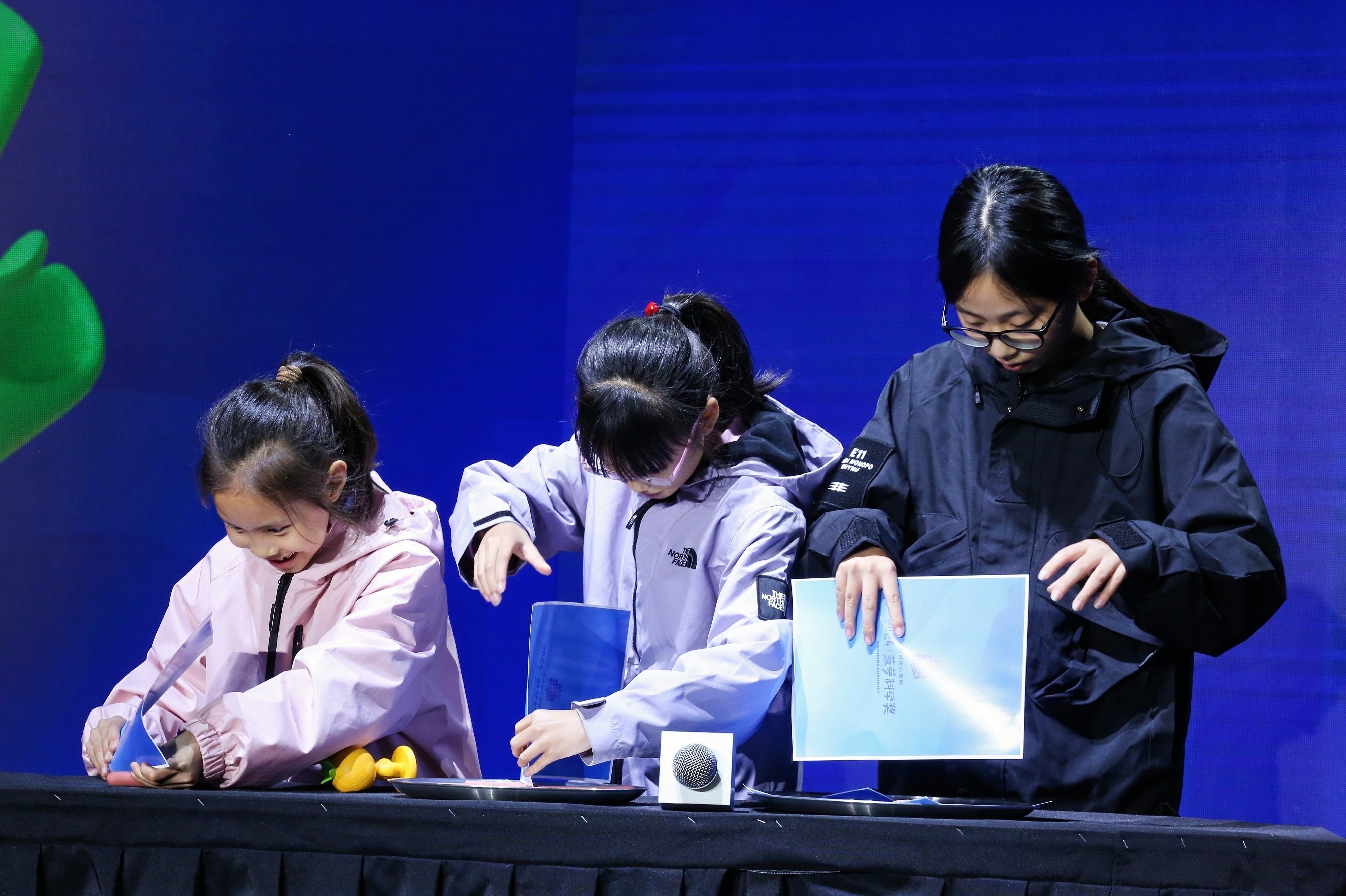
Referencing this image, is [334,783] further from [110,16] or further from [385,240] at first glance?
[110,16]

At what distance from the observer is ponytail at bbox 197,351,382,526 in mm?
1748

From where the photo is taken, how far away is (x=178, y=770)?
1486 mm

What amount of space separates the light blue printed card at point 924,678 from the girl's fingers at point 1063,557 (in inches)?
3.3

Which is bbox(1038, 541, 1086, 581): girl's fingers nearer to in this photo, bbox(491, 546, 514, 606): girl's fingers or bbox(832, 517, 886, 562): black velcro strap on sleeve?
bbox(832, 517, 886, 562): black velcro strap on sleeve

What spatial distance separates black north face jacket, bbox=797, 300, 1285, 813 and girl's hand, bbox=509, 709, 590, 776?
383 mm

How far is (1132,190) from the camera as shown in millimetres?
2695

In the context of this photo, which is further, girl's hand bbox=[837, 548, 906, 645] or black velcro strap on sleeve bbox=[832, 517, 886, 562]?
black velcro strap on sleeve bbox=[832, 517, 886, 562]

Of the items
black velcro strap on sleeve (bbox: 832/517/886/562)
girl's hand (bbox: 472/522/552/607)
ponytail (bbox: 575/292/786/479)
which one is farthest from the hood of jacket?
girl's hand (bbox: 472/522/552/607)

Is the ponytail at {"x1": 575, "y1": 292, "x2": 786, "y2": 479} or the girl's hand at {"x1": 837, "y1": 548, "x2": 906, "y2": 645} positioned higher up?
the ponytail at {"x1": 575, "y1": 292, "x2": 786, "y2": 479}

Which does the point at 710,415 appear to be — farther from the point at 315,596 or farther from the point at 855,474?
the point at 315,596

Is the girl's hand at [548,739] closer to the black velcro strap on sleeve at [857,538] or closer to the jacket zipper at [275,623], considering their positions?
the black velcro strap on sleeve at [857,538]

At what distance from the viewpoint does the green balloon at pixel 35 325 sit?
282 cm

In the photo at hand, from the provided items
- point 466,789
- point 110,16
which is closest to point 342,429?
point 466,789

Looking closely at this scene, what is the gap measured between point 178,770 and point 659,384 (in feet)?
2.49
